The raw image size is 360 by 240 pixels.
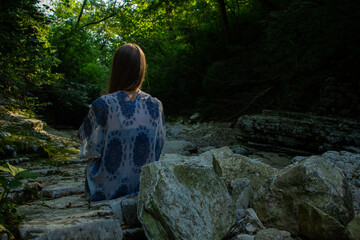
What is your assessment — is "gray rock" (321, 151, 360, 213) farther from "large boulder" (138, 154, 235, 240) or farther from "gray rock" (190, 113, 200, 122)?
"gray rock" (190, 113, 200, 122)

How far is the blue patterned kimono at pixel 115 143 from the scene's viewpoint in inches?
87.4

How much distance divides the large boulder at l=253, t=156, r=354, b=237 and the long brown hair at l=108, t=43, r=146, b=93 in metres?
1.53

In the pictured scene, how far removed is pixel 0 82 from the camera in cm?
422

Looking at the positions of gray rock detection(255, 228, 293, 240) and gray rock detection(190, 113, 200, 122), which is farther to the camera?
gray rock detection(190, 113, 200, 122)

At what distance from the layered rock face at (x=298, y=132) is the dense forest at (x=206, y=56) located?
85 centimetres

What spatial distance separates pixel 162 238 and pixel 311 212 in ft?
3.78

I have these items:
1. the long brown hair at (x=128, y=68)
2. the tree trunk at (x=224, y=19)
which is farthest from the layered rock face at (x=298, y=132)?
the tree trunk at (x=224, y=19)

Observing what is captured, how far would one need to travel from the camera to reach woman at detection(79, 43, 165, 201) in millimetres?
2227

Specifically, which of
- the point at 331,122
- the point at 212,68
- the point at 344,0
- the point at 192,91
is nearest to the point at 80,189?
the point at 331,122

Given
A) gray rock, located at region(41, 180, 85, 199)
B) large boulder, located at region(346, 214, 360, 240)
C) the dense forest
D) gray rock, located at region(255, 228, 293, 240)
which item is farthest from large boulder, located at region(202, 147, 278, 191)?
gray rock, located at region(41, 180, 85, 199)

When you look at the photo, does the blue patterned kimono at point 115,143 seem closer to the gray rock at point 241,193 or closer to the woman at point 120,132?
the woman at point 120,132

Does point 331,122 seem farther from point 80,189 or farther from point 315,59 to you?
point 80,189

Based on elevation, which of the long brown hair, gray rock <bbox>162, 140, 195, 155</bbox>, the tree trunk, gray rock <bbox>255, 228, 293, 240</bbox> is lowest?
gray rock <bbox>162, 140, 195, 155</bbox>

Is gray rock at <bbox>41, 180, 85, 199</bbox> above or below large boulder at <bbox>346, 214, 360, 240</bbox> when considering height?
above
